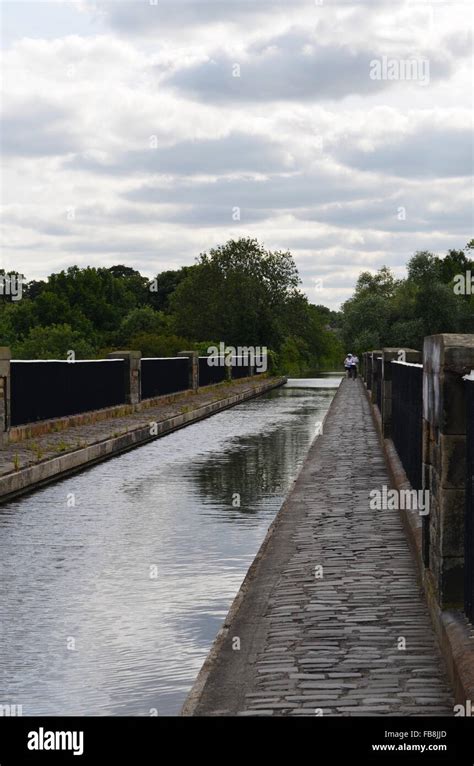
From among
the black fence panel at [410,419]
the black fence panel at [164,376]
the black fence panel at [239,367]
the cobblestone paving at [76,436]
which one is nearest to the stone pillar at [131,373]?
the cobblestone paving at [76,436]

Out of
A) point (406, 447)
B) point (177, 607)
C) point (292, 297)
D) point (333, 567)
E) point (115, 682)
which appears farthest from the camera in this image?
point (292, 297)

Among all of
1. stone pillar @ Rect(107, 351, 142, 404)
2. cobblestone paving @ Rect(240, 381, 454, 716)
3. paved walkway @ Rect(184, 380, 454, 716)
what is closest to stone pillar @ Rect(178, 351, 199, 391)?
stone pillar @ Rect(107, 351, 142, 404)

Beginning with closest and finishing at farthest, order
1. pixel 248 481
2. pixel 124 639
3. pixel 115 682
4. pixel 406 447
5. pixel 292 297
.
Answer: pixel 115 682 < pixel 124 639 < pixel 406 447 < pixel 248 481 < pixel 292 297

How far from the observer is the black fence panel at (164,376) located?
113 ft

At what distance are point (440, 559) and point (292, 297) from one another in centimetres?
7328

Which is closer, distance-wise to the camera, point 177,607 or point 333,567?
point 177,607

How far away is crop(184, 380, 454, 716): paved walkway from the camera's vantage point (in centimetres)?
606

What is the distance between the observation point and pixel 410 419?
12.8 metres

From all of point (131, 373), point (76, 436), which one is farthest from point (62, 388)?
point (131, 373)

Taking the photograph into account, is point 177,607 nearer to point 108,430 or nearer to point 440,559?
point 440,559

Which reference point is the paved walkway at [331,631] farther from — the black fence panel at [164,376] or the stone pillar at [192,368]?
the stone pillar at [192,368]

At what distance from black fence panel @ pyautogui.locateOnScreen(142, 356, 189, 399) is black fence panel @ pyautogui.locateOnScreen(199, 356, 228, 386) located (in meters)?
3.93

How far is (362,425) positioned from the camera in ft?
84.0
